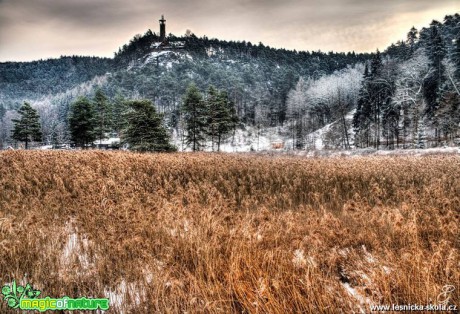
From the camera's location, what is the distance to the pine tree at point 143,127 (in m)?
25.5

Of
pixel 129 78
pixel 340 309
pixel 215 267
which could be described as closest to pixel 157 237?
pixel 215 267

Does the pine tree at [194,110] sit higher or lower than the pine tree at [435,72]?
lower

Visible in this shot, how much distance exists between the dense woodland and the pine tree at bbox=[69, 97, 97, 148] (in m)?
5.03

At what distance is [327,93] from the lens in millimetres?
82812

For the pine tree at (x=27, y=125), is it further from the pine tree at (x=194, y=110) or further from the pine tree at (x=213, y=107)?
the pine tree at (x=213, y=107)

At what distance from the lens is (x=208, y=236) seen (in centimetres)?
362

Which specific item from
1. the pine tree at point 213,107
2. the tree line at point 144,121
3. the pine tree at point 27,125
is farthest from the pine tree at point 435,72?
the pine tree at point 27,125

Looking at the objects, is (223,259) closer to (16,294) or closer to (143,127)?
(16,294)

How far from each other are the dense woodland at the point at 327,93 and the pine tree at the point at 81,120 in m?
5.03

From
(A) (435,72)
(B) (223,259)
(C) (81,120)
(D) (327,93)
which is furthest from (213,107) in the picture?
(D) (327,93)

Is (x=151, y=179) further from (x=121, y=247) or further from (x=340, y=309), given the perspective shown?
(x=340, y=309)

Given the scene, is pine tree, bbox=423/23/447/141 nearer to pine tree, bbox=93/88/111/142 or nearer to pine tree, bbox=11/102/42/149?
pine tree, bbox=93/88/111/142

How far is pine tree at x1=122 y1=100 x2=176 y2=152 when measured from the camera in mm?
25469

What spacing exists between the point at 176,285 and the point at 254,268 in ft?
2.55
